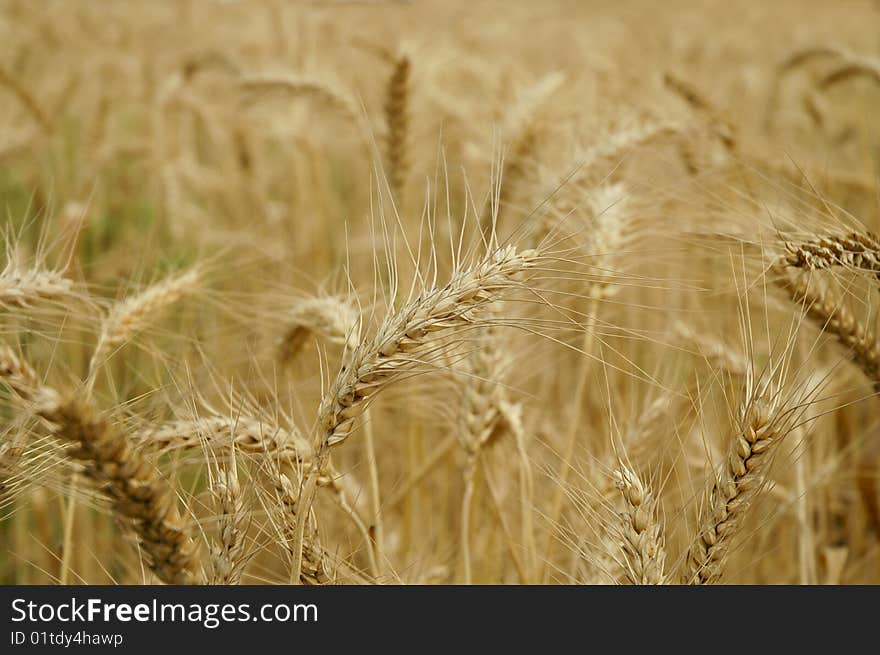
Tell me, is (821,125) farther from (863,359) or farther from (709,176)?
(863,359)

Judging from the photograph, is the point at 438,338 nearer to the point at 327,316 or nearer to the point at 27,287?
the point at 327,316

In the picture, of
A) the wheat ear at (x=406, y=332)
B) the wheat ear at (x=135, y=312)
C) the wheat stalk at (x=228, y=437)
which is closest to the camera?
the wheat ear at (x=406, y=332)

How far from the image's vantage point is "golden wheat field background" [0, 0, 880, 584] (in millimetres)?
1000

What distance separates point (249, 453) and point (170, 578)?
28 cm

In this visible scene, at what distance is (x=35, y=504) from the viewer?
6.20ft

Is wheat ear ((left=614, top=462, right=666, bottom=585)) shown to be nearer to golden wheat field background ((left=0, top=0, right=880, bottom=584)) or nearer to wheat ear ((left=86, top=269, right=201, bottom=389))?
golden wheat field background ((left=0, top=0, right=880, bottom=584))

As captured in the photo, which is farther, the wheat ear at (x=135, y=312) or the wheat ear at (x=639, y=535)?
the wheat ear at (x=135, y=312)

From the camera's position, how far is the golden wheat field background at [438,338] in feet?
3.28

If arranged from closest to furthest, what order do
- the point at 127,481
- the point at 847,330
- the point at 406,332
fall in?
the point at 127,481, the point at 406,332, the point at 847,330

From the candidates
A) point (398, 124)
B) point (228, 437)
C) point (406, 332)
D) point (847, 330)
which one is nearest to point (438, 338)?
point (406, 332)

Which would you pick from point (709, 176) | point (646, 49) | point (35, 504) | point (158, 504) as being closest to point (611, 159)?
point (709, 176)

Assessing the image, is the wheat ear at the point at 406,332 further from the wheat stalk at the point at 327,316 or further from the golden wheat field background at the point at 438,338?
the wheat stalk at the point at 327,316

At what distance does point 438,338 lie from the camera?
1026 millimetres

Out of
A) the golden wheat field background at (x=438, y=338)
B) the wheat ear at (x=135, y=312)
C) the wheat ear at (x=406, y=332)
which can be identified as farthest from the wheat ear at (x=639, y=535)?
the wheat ear at (x=135, y=312)
